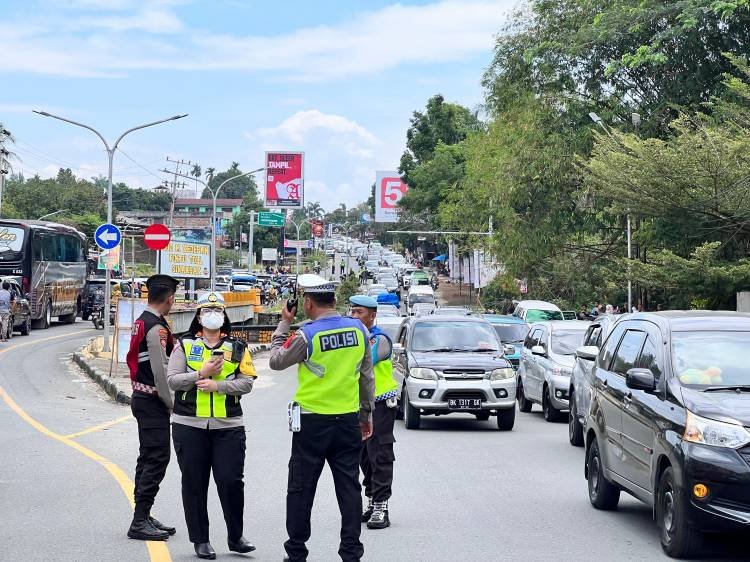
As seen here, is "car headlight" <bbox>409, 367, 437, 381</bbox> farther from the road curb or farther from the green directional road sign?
the green directional road sign

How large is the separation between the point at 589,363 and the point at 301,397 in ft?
26.8

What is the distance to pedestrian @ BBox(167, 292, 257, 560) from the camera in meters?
7.69

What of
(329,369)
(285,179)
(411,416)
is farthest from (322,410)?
(285,179)

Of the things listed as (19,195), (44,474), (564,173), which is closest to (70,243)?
(564,173)

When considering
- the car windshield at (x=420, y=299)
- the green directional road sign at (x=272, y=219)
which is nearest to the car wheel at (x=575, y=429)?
the car windshield at (x=420, y=299)

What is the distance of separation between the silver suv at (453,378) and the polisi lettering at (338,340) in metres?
→ 9.38

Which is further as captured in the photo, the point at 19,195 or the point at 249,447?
the point at 19,195

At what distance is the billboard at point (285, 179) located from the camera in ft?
308

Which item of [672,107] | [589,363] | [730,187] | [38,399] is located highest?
[672,107]

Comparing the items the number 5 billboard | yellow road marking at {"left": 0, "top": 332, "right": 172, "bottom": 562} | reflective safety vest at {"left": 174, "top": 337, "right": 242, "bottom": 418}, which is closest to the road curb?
yellow road marking at {"left": 0, "top": 332, "right": 172, "bottom": 562}

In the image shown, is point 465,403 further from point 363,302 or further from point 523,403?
point 363,302

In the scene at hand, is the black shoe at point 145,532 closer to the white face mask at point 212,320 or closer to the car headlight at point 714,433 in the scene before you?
the white face mask at point 212,320

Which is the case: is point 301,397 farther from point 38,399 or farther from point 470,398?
point 38,399

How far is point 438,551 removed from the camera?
8273 millimetres
